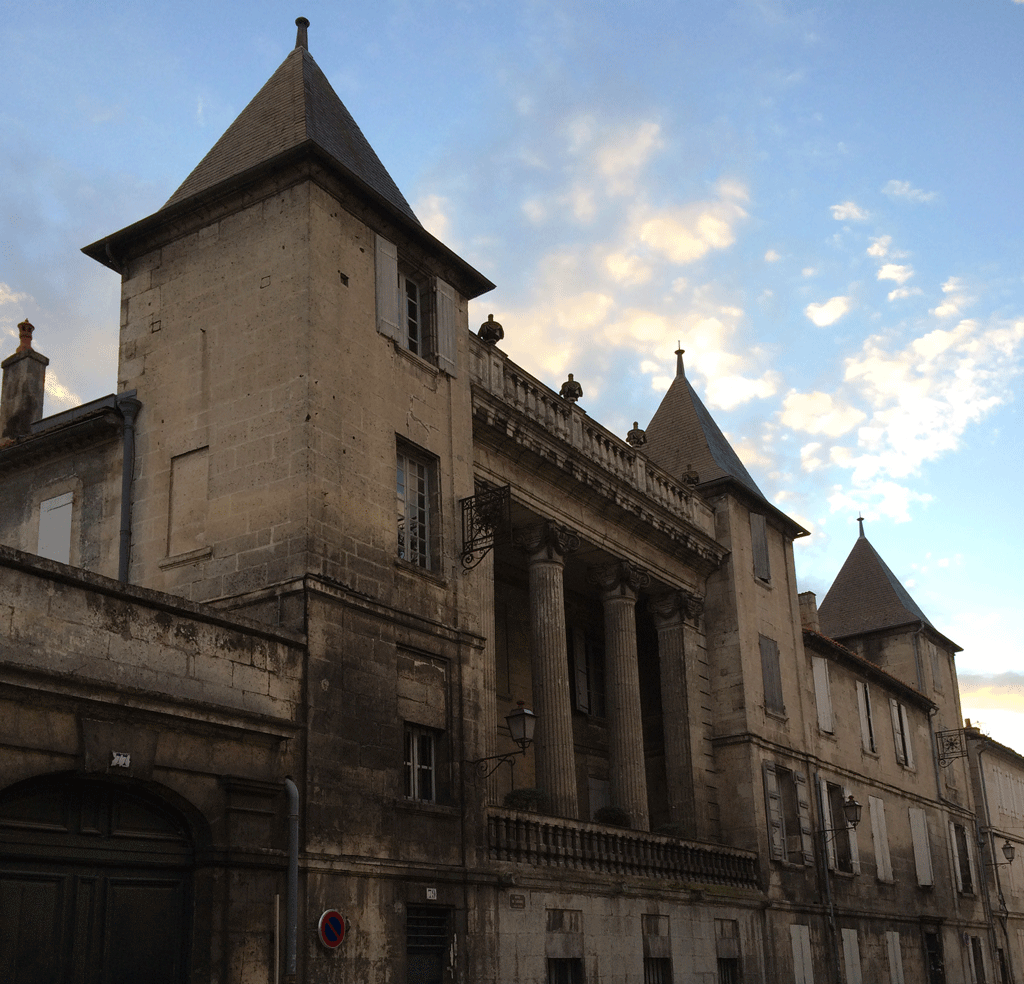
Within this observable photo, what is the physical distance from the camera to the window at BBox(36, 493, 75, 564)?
15.7m

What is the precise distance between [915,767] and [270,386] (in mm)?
23011

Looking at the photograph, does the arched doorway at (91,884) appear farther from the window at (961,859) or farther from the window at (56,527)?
the window at (961,859)

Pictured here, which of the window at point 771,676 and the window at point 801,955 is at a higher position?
the window at point 771,676

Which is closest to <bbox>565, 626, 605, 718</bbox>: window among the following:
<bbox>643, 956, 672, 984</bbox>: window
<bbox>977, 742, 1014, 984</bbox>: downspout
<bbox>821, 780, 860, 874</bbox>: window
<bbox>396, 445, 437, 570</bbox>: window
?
<bbox>821, 780, 860, 874</bbox>: window

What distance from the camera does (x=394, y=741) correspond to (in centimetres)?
1359

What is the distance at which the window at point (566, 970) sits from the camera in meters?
15.6

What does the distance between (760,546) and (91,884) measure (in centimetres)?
1684

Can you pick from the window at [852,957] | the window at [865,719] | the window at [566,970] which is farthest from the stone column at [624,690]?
the window at [865,719]

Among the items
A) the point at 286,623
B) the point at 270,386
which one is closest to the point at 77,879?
the point at 286,623

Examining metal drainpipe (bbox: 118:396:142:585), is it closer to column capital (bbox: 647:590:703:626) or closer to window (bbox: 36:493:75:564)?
window (bbox: 36:493:75:564)

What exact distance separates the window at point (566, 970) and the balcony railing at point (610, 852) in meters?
1.14

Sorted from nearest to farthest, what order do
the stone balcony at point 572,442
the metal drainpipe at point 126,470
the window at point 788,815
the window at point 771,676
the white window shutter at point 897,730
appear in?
the metal drainpipe at point 126,470 < the stone balcony at point 572,442 < the window at point 788,815 < the window at point 771,676 < the white window shutter at point 897,730

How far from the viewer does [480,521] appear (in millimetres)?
15742

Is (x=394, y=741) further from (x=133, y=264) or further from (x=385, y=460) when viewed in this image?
(x=133, y=264)
